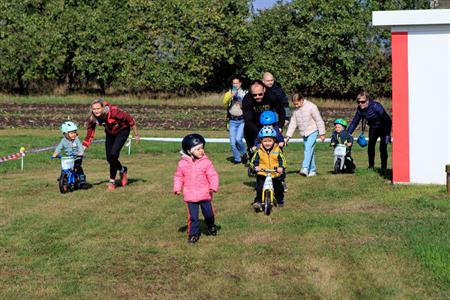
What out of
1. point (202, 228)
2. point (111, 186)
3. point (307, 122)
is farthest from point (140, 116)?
point (202, 228)

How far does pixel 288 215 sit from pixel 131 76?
44427mm

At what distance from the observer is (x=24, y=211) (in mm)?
12727

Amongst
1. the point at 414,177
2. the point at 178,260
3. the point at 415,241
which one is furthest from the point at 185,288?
the point at 414,177

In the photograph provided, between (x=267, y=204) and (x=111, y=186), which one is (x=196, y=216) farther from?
(x=111, y=186)

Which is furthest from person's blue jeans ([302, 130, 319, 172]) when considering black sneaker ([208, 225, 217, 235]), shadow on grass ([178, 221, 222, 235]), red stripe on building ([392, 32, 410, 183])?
black sneaker ([208, 225, 217, 235])

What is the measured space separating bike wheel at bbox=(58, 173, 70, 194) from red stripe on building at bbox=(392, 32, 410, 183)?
587 centimetres

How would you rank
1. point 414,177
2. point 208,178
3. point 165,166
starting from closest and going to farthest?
point 208,178 → point 414,177 → point 165,166

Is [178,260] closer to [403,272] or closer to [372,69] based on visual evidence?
[403,272]

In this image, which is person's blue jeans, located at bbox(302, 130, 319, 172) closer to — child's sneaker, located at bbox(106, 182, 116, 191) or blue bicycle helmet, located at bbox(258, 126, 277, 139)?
child's sneaker, located at bbox(106, 182, 116, 191)

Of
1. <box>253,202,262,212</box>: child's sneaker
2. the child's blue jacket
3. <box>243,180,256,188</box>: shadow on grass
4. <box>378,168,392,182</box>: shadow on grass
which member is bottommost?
<box>243,180,256,188</box>: shadow on grass

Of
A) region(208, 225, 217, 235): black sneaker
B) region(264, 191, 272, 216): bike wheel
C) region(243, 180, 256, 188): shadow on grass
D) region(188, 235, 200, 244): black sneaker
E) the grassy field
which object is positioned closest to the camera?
the grassy field

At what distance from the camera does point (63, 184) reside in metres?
14.8

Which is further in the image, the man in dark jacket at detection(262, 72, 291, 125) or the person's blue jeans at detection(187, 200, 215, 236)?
the man in dark jacket at detection(262, 72, 291, 125)

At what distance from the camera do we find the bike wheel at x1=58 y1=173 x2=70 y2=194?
582 inches
